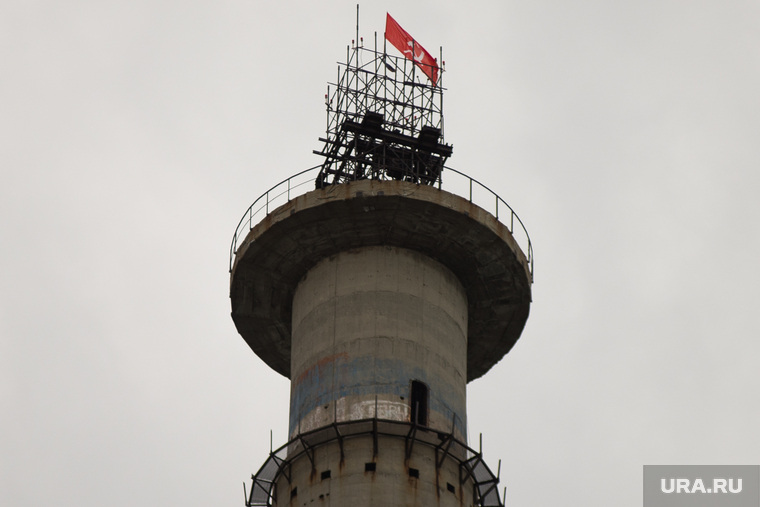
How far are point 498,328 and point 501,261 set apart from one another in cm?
320

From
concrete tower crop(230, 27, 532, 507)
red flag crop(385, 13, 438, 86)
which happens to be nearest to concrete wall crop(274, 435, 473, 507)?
concrete tower crop(230, 27, 532, 507)

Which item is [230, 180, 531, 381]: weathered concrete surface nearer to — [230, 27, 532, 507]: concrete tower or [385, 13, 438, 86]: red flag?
[230, 27, 532, 507]: concrete tower

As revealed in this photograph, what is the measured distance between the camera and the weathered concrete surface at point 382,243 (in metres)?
46.2

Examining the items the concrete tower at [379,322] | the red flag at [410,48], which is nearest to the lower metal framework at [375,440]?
the concrete tower at [379,322]

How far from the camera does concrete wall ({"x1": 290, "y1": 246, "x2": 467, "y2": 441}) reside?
43812mm

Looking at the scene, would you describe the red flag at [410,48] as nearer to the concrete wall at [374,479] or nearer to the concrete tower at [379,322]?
the concrete tower at [379,322]

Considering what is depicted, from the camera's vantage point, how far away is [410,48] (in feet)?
185

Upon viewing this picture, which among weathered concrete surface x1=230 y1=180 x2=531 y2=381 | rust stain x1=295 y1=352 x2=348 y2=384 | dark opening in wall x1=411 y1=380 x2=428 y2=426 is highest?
weathered concrete surface x1=230 y1=180 x2=531 y2=381

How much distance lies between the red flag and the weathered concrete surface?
10.7 meters

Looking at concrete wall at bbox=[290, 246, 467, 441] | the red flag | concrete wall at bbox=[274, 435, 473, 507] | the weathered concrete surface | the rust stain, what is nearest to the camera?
concrete wall at bbox=[274, 435, 473, 507]

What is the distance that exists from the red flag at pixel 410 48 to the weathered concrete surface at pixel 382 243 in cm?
1066

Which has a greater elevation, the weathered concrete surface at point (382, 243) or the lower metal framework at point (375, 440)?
the weathered concrete surface at point (382, 243)

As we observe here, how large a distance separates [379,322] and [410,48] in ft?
50.1

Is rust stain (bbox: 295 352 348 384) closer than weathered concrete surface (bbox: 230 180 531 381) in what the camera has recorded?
Yes
